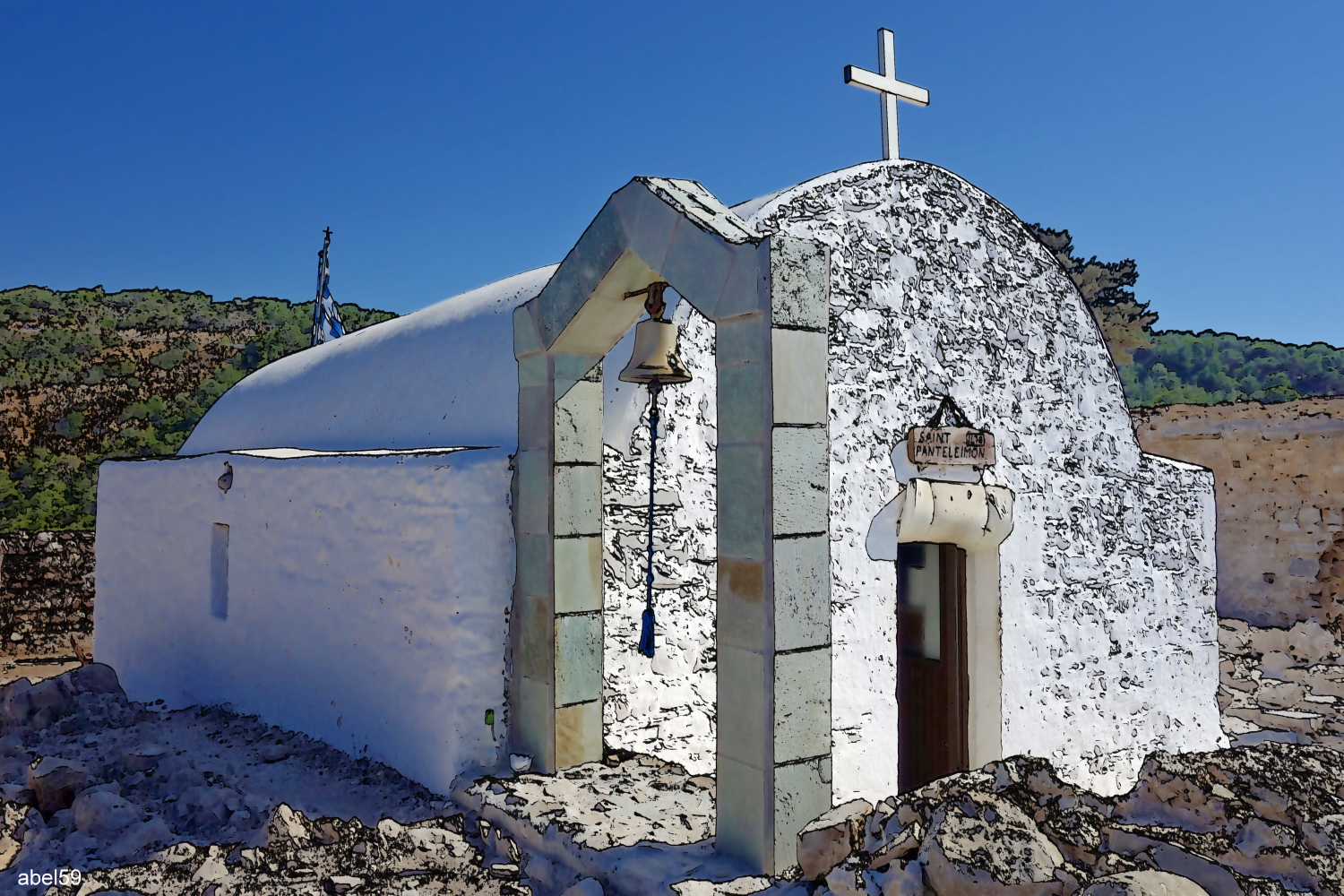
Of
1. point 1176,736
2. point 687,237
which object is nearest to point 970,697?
point 1176,736

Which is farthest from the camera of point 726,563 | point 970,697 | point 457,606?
point 970,697

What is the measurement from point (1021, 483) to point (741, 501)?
3.04 m

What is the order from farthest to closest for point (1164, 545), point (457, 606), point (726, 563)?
point (1164, 545) → point (457, 606) → point (726, 563)

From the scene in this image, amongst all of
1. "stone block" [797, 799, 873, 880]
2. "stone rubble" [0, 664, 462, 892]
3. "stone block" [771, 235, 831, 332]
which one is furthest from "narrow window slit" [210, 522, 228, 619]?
"stone block" [797, 799, 873, 880]

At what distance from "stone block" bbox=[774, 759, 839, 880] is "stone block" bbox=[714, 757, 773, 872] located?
6cm

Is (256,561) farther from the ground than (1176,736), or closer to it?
farther from the ground

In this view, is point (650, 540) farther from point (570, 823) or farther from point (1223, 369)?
point (1223, 369)

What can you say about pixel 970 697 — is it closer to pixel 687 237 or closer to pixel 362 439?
pixel 687 237

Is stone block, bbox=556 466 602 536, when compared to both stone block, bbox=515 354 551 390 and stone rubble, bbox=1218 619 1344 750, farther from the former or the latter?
stone rubble, bbox=1218 619 1344 750

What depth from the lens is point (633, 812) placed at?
3.99 meters

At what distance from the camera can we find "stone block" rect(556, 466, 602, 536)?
457 centimetres

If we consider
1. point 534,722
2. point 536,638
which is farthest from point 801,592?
point 534,722

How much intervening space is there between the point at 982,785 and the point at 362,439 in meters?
4.92

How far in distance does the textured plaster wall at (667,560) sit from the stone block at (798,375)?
5.18ft
